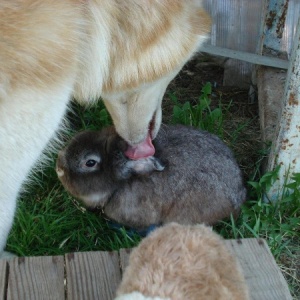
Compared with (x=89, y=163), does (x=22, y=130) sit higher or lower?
higher

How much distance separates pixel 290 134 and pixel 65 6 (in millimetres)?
1413

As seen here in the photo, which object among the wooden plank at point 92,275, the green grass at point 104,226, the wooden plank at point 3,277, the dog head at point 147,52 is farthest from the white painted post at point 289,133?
the wooden plank at point 3,277

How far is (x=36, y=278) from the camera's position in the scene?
215 cm

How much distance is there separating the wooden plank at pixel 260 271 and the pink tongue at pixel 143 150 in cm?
65

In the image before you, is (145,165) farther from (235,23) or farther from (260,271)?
(235,23)

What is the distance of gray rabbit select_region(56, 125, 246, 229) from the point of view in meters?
2.75

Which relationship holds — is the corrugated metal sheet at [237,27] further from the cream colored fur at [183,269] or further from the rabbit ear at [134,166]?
the cream colored fur at [183,269]

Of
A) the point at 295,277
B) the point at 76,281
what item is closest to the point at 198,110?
the point at 295,277

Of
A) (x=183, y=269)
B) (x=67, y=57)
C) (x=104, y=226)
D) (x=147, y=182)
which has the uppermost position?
(x=67, y=57)

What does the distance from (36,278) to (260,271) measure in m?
0.83

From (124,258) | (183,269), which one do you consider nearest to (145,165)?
(124,258)

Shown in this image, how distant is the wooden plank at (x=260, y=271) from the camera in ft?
6.85

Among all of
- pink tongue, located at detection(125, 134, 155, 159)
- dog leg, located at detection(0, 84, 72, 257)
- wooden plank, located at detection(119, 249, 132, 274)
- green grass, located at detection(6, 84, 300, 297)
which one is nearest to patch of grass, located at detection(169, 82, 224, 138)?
green grass, located at detection(6, 84, 300, 297)

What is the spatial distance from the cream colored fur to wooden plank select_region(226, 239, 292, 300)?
39 centimetres
